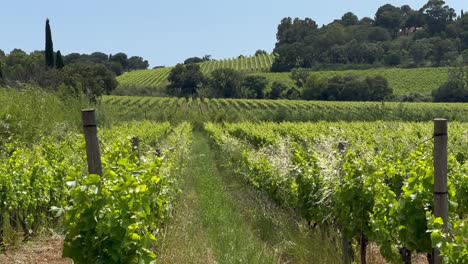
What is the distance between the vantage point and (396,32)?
12525cm

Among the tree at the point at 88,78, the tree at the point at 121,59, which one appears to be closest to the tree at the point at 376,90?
the tree at the point at 88,78

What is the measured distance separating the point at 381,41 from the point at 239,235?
114 meters

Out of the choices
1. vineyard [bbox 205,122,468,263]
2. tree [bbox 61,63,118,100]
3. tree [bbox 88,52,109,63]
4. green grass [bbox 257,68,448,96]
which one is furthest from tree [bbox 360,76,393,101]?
tree [bbox 88,52,109,63]

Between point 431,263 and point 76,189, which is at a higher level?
point 76,189

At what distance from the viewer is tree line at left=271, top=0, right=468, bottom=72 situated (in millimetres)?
94938

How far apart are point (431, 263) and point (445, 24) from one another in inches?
4653

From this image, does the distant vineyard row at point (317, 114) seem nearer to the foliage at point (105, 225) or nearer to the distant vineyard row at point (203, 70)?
the foliage at point (105, 225)

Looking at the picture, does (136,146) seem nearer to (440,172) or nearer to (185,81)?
(440,172)

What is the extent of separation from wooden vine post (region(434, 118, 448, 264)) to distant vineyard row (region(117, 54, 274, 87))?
86.7 meters

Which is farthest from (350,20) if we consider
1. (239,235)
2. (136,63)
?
(239,235)

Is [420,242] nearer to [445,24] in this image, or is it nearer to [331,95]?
[331,95]

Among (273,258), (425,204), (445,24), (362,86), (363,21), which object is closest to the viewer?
(425,204)

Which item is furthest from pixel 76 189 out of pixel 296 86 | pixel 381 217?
pixel 296 86

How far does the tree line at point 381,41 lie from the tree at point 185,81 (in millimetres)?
22124
